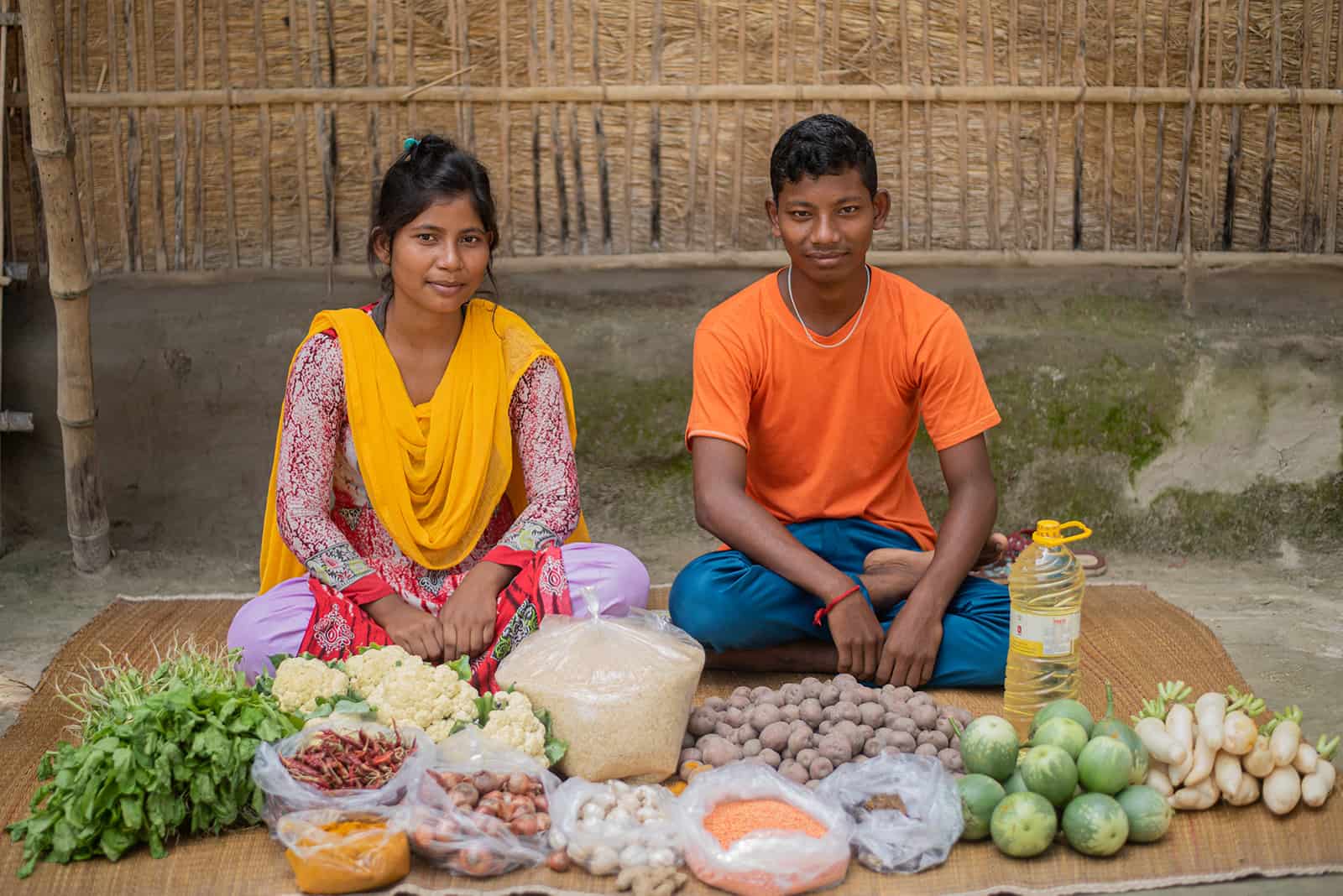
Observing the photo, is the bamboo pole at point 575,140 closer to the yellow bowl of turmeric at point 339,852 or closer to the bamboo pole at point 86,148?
the bamboo pole at point 86,148

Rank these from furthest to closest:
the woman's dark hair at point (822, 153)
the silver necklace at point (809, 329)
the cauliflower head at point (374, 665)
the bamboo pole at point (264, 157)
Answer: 1. the bamboo pole at point (264, 157)
2. the silver necklace at point (809, 329)
3. the woman's dark hair at point (822, 153)
4. the cauliflower head at point (374, 665)

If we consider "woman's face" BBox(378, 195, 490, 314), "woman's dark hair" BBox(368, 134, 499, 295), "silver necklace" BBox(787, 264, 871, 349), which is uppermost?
"woman's dark hair" BBox(368, 134, 499, 295)

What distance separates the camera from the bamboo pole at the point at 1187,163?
5098 mm

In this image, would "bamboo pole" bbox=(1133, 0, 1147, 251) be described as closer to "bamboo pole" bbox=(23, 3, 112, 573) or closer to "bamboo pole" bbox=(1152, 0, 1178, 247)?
"bamboo pole" bbox=(1152, 0, 1178, 247)

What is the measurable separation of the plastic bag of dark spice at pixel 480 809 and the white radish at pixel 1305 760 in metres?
1.57

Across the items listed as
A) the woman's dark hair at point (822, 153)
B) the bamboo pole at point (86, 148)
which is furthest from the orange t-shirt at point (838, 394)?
the bamboo pole at point (86, 148)

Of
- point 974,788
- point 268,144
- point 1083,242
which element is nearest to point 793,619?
point 974,788

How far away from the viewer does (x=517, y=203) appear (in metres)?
5.18

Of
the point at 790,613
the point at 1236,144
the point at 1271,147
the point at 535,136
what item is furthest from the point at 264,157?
the point at 1271,147

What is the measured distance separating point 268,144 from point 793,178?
2.34 meters

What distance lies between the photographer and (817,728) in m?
3.30

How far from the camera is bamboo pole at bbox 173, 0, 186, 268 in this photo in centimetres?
497

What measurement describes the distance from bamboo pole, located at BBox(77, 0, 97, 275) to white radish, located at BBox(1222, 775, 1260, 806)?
3.99 m

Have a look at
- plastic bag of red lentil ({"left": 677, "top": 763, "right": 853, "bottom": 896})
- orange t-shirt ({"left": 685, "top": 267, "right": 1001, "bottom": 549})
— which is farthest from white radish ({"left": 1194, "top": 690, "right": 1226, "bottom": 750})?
orange t-shirt ({"left": 685, "top": 267, "right": 1001, "bottom": 549})
